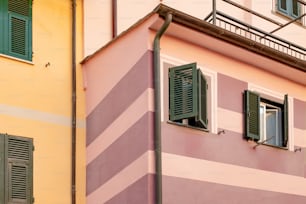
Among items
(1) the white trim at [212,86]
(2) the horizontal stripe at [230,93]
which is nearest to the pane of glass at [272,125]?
(2) the horizontal stripe at [230,93]

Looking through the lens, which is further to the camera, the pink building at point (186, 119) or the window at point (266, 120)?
the window at point (266, 120)

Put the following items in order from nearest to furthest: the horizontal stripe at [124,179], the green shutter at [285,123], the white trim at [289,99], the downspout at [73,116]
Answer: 1. the horizontal stripe at [124,179]
2. the downspout at [73,116]
3. the white trim at [289,99]
4. the green shutter at [285,123]

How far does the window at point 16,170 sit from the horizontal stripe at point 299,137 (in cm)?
516

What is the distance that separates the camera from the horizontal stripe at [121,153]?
11242mm

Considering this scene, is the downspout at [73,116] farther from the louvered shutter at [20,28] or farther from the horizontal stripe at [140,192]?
the horizontal stripe at [140,192]

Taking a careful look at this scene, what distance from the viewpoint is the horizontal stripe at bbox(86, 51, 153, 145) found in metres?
11.5

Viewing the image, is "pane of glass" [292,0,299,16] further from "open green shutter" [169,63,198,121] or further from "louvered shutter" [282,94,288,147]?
"open green shutter" [169,63,198,121]

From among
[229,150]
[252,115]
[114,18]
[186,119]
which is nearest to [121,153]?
[186,119]

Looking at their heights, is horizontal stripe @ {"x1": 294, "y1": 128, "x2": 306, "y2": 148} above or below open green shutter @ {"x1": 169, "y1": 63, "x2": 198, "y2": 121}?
below

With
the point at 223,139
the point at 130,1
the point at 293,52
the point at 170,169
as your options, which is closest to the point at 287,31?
the point at 293,52

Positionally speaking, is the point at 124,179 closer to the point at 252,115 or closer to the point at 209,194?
the point at 209,194

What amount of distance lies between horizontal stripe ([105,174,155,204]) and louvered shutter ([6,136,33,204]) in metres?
1.54

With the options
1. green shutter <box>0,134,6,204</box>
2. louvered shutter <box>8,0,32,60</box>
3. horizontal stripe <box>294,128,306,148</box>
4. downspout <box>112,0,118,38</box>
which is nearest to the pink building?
horizontal stripe <box>294,128,306,148</box>

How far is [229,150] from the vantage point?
12.3m
